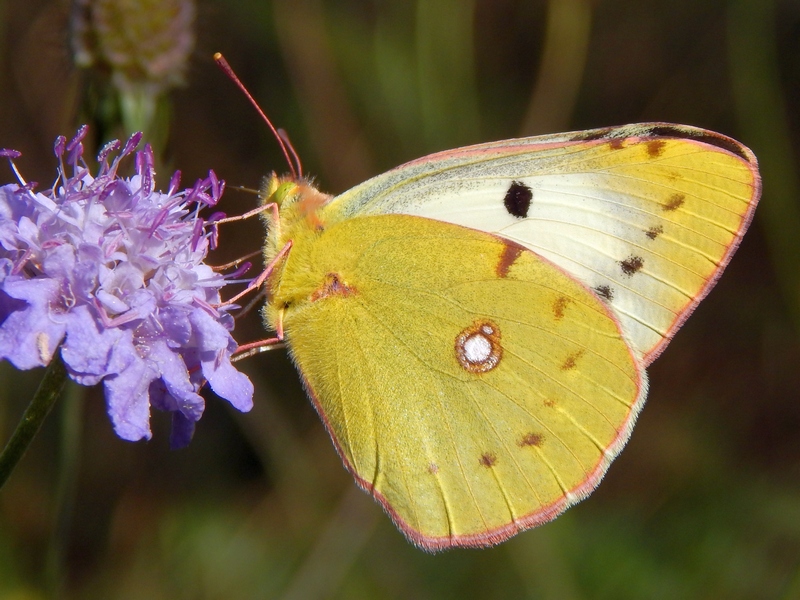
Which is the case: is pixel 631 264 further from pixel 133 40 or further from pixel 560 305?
pixel 133 40

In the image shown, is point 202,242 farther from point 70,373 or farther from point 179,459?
point 179,459

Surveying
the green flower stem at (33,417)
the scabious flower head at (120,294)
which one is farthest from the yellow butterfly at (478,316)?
the green flower stem at (33,417)

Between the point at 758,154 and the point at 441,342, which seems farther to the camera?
the point at 758,154

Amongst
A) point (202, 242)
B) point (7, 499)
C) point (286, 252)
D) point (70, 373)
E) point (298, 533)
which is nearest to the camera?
point (70, 373)

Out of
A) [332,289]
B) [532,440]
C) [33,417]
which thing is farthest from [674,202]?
[33,417]

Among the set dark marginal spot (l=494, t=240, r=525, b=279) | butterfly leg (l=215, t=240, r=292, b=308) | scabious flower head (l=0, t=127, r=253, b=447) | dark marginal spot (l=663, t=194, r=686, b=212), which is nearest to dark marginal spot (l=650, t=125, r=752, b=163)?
dark marginal spot (l=663, t=194, r=686, b=212)

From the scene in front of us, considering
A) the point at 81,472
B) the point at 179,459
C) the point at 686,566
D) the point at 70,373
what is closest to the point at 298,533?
the point at 179,459
